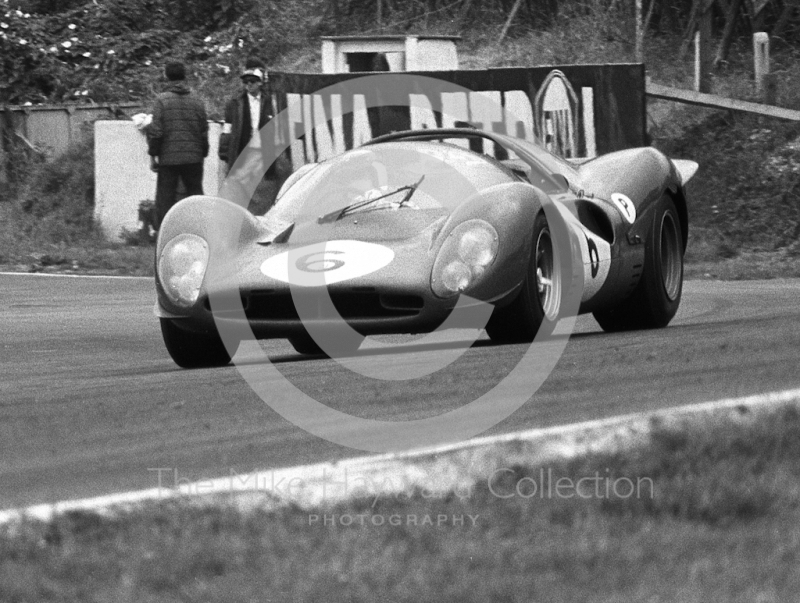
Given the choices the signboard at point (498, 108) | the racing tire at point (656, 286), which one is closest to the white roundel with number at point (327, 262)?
the racing tire at point (656, 286)

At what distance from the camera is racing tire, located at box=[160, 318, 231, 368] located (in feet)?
20.8

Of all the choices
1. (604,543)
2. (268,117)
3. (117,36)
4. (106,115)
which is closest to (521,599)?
(604,543)

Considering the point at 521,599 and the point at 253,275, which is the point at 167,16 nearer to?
→ the point at 253,275

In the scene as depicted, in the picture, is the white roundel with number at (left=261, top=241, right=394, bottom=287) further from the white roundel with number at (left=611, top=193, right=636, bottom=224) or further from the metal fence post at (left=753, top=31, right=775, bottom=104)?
the metal fence post at (left=753, top=31, right=775, bottom=104)

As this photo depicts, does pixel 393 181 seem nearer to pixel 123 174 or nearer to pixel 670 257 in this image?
pixel 670 257

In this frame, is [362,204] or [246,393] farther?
[362,204]

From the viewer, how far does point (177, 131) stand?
545 inches

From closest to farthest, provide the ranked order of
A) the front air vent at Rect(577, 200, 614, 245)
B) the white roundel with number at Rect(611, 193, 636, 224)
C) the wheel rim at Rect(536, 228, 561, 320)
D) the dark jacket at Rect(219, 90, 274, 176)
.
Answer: the wheel rim at Rect(536, 228, 561, 320)
the front air vent at Rect(577, 200, 614, 245)
the white roundel with number at Rect(611, 193, 636, 224)
the dark jacket at Rect(219, 90, 274, 176)

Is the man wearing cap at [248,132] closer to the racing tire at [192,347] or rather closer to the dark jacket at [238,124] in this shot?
the dark jacket at [238,124]

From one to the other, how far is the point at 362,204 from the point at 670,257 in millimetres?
1935

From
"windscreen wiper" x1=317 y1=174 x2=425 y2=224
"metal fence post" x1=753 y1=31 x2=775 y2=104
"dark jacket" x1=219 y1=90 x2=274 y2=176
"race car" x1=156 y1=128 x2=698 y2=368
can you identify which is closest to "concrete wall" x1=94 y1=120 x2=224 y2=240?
"dark jacket" x1=219 y1=90 x2=274 y2=176

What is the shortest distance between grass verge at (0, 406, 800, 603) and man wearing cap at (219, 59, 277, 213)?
11280mm

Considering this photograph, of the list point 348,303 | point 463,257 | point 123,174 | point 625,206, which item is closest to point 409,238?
point 463,257

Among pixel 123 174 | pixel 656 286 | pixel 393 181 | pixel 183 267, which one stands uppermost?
pixel 393 181
